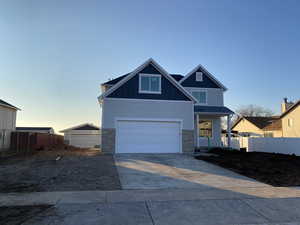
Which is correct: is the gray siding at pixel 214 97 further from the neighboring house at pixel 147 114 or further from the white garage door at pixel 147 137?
the white garage door at pixel 147 137

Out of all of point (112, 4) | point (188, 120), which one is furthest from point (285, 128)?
point (112, 4)

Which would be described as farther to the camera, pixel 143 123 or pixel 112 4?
pixel 143 123

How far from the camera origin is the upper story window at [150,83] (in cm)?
1664

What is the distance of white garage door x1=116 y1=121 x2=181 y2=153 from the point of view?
15953 millimetres

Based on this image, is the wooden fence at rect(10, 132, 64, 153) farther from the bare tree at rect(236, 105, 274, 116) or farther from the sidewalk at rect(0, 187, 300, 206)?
the bare tree at rect(236, 105, 274, 116)

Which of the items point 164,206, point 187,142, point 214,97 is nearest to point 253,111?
point 214,97

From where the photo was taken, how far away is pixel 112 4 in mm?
12438

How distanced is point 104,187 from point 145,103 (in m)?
9.86

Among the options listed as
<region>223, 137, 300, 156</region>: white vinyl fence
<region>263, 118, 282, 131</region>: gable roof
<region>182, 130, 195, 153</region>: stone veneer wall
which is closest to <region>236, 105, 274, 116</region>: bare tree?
<region>263, 118, 282, 131</region>: gable roof

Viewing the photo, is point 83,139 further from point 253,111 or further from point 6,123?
point 253,111

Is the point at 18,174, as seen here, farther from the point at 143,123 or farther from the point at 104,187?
the point at 143,123

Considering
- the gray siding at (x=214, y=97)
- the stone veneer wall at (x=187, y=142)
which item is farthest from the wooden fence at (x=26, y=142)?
the gray siding at (x=214, y=97)

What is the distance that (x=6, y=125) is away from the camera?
20312 mm

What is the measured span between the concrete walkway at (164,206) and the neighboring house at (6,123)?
15.7 metres
